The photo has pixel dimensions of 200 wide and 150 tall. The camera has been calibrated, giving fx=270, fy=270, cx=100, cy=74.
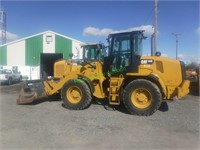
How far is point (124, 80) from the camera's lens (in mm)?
10195

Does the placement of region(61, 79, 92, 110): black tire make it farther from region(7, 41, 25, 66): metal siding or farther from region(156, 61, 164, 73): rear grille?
region(7, 41, 25, 66): metal siding

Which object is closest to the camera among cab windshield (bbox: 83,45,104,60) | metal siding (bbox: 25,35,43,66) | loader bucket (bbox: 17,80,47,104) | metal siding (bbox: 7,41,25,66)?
loader bucket (bbox: 17,80,47,104)

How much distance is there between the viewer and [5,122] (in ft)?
27.3

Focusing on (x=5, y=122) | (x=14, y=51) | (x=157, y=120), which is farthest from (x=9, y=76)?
(x=157, y=120)

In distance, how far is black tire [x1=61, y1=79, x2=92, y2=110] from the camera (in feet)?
34.4

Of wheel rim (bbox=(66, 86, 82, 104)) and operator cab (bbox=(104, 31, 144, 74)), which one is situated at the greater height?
operator cab (bbox=(104, 31, 144, 74))

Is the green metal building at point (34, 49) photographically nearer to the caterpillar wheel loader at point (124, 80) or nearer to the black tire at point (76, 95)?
the caterpillar wheel loader at point (124, 80)

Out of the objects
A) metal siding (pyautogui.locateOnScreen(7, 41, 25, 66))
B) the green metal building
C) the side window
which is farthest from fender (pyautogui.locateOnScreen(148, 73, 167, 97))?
metal siding (pyautogui.locateOnScreen(7, 41, 25, 66))

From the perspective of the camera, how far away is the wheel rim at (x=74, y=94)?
1076cm

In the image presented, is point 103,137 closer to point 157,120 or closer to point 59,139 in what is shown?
point 59,139

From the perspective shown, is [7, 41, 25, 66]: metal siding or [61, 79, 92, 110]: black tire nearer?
[61, 79, 92, 110]: black tire

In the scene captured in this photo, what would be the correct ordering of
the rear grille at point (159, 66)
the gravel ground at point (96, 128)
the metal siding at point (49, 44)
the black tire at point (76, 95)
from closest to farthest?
1. the gravel ground at point (96, 128)
2. the rear grille at point (159, 66)
3. the black tire at point (76, 95)
4. the metal siding at point (49, 44)

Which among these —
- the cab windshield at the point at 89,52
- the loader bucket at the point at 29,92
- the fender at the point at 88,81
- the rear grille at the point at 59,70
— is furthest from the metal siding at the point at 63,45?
the fender at the point at 88,81

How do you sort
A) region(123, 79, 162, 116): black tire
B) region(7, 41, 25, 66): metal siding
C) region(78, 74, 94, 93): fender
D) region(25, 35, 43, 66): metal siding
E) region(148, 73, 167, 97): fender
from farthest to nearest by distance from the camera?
1. region(7, 41, 25, 66): metal siding
2. region(25, 35, 43, 66): metal siding
3. region(78, 74, 94, 93): fender
4. region(148, 73, 167, 97): fender
5. region(123, 79, 162, 116): black tire
